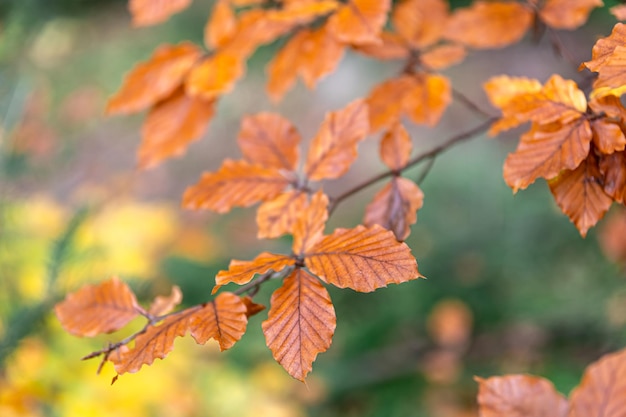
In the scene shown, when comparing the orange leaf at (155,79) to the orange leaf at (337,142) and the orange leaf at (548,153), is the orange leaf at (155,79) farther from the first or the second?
the orange leaf at (548,153)

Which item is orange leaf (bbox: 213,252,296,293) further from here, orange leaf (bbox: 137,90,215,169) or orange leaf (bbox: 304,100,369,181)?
orange leaf (bbox: 137,90,215,169)

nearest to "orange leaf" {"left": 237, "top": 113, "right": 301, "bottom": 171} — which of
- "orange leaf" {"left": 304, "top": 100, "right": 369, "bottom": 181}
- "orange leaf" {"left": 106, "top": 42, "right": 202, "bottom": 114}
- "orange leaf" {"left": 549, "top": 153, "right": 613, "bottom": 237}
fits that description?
"orange leaf" {"left": 304, "top": 100, "right": 369, "bottom": 181}

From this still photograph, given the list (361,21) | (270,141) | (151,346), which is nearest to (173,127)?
(270,141)

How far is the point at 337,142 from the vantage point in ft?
2.09

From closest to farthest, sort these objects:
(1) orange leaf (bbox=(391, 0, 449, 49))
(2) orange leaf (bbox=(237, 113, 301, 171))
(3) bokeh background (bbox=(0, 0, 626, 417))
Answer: (2) orange leaf (bbox=(237, 113, 301, 171)) < (1) orange leaf (bbox=(391, 0, 449, 49)) < (3) bokeh background (bbox=(0, 0, 626, 417))

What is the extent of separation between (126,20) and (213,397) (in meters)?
3.69

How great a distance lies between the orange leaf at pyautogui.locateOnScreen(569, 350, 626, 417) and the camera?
19.6 inches

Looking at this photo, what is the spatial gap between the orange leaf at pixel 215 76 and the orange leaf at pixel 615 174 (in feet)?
1.51

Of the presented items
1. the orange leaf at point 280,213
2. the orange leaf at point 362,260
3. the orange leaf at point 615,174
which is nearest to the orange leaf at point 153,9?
the orange leaf at point 280,213

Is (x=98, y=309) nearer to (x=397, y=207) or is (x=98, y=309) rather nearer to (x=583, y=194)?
(x=397, y=207)

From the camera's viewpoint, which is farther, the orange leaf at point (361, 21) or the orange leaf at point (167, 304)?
the orange leaf at point (361, 21)

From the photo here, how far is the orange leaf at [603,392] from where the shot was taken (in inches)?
19.6

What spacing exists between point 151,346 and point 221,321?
0.20 ft

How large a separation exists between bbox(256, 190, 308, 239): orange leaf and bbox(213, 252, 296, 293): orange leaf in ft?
0.31
